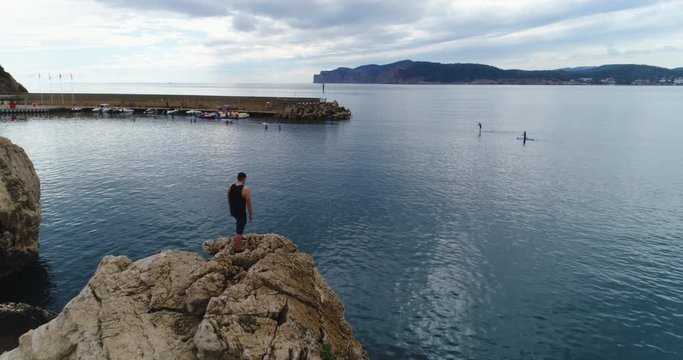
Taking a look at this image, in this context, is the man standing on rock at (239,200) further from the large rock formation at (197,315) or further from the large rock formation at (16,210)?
the large rock formation at (16,210)

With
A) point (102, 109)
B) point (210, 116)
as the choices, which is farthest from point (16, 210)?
point (102, 109)

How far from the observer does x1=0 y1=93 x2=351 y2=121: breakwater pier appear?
113 meters

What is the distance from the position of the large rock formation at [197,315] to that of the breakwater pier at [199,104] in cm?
10016

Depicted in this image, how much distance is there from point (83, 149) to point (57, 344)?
6500cm

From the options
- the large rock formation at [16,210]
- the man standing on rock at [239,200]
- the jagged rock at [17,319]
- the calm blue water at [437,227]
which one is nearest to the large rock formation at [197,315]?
the man standing on rock at [239,200]

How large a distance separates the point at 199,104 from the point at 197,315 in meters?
127

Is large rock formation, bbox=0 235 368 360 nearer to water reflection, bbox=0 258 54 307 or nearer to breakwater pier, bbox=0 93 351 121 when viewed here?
water reflection, bbox=0 258 54 307

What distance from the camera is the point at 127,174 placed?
162 ft

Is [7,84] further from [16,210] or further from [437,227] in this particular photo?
[437,227]

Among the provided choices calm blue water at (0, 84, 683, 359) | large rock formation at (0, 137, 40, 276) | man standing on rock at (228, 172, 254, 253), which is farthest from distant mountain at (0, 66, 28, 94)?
man standing on rock at (228, 172, 254, 253)

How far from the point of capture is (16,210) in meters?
23.6

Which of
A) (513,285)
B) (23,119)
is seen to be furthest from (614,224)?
(23,119)

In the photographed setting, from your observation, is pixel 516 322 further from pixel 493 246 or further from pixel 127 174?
pixel 127 174

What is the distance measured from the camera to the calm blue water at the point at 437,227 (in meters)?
20.7
